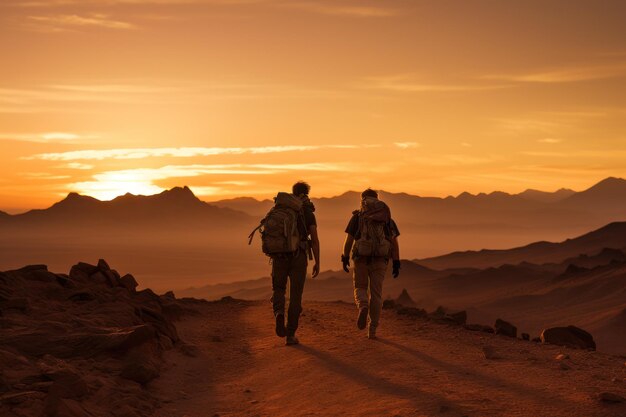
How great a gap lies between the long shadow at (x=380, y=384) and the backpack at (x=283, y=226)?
175 cm

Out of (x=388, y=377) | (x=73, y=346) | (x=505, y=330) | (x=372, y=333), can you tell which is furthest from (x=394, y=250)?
(x=73, y=346)

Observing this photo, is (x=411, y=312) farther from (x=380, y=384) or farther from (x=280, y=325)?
(x=380, y=384)

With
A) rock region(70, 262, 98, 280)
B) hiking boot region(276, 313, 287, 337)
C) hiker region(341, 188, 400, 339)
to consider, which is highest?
hiker region(341, 188, 400, 339)

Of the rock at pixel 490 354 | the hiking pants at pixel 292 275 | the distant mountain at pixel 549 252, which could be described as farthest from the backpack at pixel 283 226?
the distant mountain at pixel 549 252

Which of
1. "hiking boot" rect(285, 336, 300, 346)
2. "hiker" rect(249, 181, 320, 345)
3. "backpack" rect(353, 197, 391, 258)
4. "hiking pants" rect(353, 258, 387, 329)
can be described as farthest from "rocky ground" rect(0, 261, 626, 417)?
"backpack" rect(353, 197, 391, 258)

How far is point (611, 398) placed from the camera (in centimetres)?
705

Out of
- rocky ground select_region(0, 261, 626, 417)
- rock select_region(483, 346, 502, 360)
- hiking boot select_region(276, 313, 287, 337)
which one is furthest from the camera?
hiking boot select_region(276, 313, 287, 337)

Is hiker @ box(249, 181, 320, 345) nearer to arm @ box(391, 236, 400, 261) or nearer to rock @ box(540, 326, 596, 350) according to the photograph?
arm @ box(391, 236, 400, 261)

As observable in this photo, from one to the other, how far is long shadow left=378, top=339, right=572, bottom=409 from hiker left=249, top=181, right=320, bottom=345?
1.92 m

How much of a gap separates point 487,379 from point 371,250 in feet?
10.6

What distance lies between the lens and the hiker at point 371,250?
1094 centimetres

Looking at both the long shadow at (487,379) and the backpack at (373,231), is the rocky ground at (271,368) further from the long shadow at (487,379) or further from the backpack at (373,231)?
the backpack at (373,231)

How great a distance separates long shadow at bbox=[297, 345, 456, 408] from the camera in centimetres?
741

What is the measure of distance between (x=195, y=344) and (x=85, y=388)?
4837 mm
